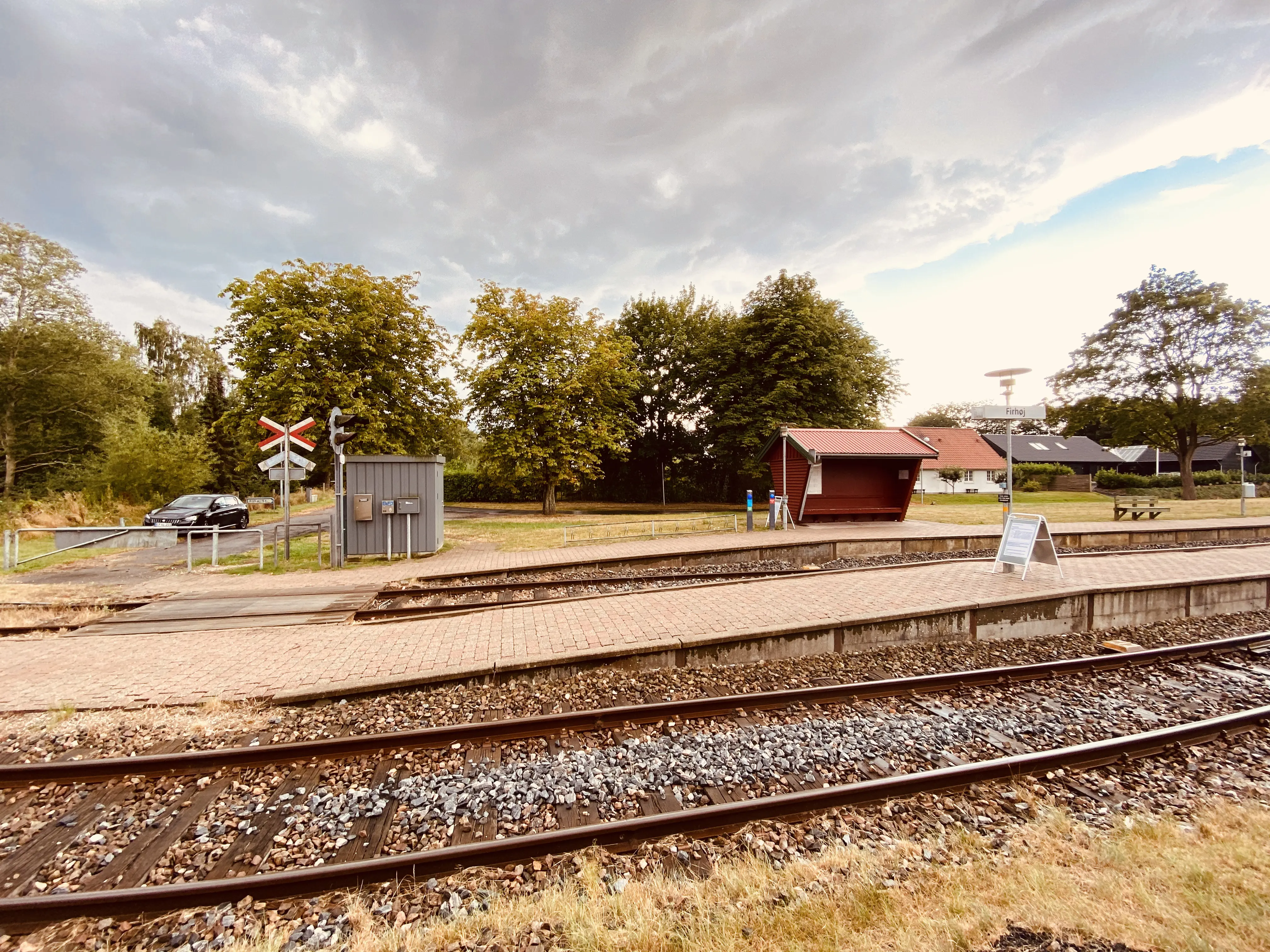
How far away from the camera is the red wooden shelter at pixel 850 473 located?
1902 cm

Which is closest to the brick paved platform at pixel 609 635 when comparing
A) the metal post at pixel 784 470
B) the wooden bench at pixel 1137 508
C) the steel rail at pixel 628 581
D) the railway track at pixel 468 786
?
the steel rail at pixel 628 581

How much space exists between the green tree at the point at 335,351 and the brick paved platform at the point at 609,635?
1752 centimetres

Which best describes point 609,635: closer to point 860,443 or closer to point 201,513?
point 860,443

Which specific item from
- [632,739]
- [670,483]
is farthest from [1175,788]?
[670,483]

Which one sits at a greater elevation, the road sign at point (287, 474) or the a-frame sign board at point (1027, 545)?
the road sign at point (287, 474)

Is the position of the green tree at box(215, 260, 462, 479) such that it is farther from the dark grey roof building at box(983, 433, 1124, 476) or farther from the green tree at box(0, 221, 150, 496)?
the dark grey roof building at box(983, 433, 1124, 476)

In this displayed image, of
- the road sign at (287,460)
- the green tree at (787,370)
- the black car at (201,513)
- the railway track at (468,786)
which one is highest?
the green tree at (787,370)

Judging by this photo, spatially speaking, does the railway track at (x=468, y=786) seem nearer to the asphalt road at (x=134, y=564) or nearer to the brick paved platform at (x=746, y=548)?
the brick paved platform at (x=746, y=548)

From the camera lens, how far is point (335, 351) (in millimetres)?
24141

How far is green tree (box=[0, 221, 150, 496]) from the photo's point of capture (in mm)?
24516

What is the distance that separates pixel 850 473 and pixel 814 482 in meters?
1.63

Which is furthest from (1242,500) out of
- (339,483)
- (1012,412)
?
(339,483)

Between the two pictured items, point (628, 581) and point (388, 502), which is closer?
point (628, 581)

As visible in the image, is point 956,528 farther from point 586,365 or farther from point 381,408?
point 381,408
